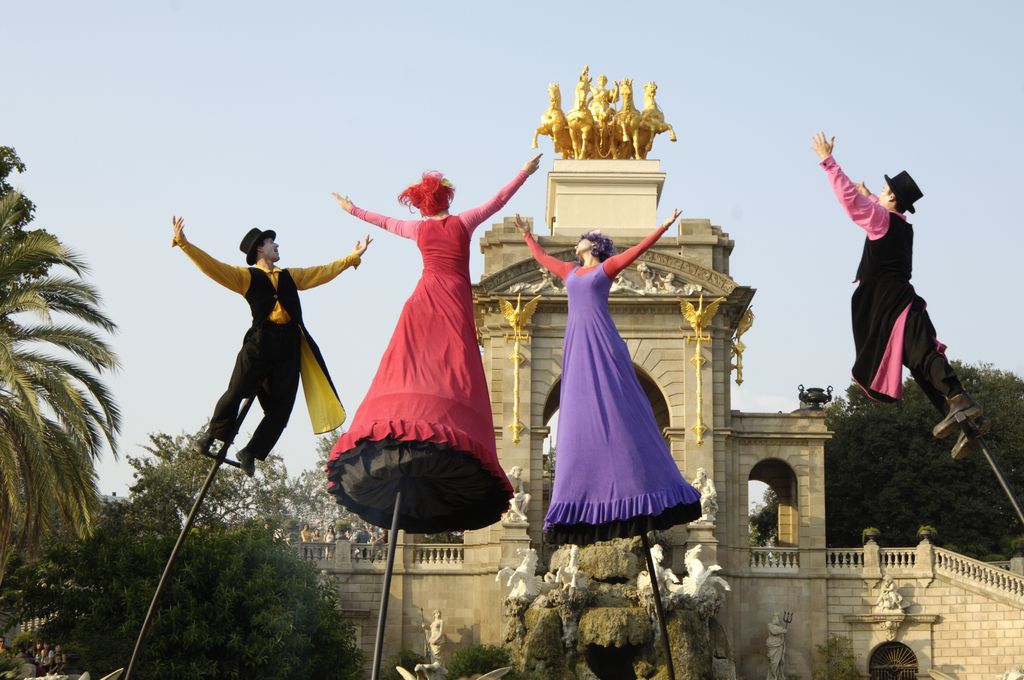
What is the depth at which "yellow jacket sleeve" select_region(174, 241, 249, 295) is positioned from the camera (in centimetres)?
1434

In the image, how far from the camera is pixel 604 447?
49.3 ft

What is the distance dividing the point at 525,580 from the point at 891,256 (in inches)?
1133

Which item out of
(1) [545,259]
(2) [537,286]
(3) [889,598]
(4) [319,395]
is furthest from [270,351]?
(3) [889,598]

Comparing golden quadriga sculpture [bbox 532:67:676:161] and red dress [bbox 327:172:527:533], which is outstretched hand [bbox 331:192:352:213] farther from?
golden quadriga sculpture [bbox 532:67:676:161]

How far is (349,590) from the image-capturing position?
150ft

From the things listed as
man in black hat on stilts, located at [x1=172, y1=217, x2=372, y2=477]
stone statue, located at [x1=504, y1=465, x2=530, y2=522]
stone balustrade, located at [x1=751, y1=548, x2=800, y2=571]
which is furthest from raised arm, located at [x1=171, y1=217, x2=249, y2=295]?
stone balustrade, located at [x1=751, y1=548, x2=800, y2=571]

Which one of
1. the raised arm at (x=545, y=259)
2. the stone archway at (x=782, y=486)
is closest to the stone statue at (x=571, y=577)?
the stone archway at (x=782, y=486)

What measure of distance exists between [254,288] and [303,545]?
31.6m

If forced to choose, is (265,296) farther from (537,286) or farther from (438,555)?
(438,555)

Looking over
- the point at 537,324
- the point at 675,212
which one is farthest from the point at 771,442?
the point at 675,212

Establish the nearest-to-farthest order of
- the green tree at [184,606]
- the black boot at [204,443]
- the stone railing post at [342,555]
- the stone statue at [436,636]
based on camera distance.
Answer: the black boot at [204,443], the green tree at [184,606], the stone statue at [436,636], the stone railing post at [342,555]

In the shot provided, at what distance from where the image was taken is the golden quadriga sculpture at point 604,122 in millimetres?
49750

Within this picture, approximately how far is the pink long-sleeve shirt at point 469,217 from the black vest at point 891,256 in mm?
3425

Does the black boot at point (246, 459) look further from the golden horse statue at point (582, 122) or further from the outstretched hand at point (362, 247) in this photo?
the golden horse statue at point (582, 122)
